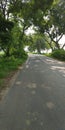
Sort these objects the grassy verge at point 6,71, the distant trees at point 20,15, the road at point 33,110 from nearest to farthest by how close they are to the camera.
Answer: the road at point 33,110, the grassy verge at point 6,71, the distant trees at point 20,15

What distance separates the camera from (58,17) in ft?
175

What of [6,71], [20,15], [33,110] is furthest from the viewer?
[20,15]

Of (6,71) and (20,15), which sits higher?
(20,15)

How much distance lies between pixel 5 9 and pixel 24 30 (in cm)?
1555

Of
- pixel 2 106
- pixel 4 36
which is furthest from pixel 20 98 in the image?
pixel 4 36

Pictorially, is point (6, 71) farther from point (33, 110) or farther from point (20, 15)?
point (20, 15)

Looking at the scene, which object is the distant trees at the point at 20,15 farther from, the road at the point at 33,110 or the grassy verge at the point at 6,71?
the road at the point at 33,110

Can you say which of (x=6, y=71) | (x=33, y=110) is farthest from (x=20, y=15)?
(x=33, y=110)

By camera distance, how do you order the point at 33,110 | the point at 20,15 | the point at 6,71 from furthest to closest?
the point at 20,15 < the point at 6,71 < the point at 33,110

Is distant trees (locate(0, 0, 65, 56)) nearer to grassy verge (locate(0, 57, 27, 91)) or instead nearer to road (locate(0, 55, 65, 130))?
grassy verge (locate(0, 57, 27, 91))

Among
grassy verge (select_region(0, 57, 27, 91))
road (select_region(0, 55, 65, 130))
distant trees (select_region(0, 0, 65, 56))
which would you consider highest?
distant trees (select_region(0, 0, 65, 56))

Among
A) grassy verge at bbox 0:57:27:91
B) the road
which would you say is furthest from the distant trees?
the road

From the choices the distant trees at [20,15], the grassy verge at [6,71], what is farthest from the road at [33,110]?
the distant trees at [20,15]

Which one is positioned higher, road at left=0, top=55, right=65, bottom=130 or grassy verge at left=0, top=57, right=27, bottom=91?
road at left=0, top=55, right=65, bottom=130
